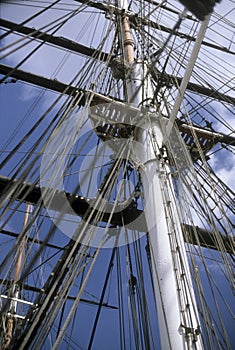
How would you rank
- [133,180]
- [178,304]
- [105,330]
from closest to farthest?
[178,304] → [133,180] → [105,330]

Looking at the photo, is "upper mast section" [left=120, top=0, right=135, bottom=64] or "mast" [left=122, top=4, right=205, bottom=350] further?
"upper mast section" [left=120, top=0, right=135, bottom=64]

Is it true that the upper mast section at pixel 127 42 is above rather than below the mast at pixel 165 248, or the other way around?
above

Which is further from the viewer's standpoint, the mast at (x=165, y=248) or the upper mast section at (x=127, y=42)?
the upper mast section at (x=127, y=42)

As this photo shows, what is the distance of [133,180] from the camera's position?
5562 mm

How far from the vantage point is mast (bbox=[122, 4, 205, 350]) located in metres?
2.60

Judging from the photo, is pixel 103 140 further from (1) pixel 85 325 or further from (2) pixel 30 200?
(1) pixel 85 325

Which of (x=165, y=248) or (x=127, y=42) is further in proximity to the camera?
(x=127, y=42)

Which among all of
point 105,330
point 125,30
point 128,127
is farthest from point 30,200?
point 105,330

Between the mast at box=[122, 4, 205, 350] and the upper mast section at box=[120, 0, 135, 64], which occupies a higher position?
the upper mast section at box=[120, 0, 135, 64]

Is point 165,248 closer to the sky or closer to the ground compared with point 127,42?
closer to the ground

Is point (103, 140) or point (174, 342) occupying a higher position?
point (103, 140)

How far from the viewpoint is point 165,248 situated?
3.09 metres

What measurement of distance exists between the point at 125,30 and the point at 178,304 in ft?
19.2

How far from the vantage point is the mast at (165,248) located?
2600 millimetres
